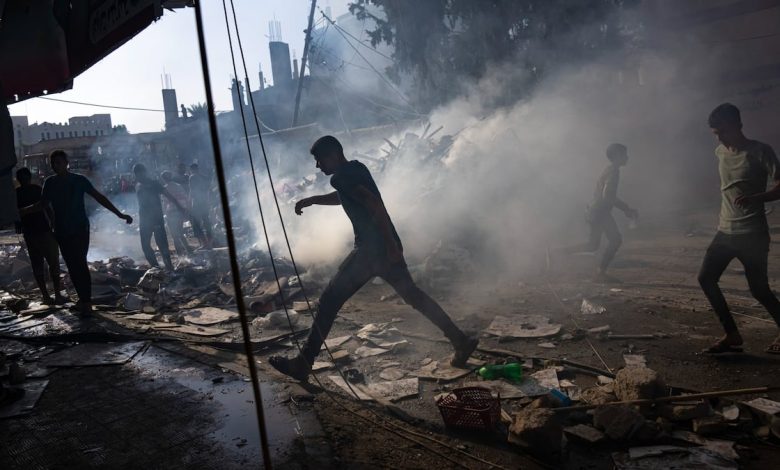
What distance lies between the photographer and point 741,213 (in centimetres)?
411

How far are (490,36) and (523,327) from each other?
1410 cm

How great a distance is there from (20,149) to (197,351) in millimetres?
29961

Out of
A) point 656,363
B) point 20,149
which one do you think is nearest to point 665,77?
point 656,363

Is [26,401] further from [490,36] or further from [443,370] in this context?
[490,36]

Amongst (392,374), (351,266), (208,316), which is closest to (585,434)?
(392,374)

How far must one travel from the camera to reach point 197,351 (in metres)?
5.26

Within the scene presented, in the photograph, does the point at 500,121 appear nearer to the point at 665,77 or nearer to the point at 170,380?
the point at 665,77

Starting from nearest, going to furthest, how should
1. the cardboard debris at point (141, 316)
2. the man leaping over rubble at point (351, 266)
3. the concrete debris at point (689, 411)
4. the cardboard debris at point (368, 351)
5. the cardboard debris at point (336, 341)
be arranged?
the concrete debris at point (689, 411) → the man leaping over rubble at point (351, 266) → the cardboard debris at point (368, 351) → the cardboard debris at point (336, 341) → the cardboard debris at point (141, 316)

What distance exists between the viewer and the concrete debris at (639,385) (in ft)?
11.0

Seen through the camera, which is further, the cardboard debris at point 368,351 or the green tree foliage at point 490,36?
the green tree foliage at point 490,36

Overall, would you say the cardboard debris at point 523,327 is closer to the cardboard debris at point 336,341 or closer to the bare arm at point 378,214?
the cardboard debris at point 336,341

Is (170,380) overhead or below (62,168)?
below

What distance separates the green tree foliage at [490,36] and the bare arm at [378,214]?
13616mm

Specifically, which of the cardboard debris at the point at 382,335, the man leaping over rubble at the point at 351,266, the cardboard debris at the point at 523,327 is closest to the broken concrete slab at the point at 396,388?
the man leaping over rubble at the point at 351,266
